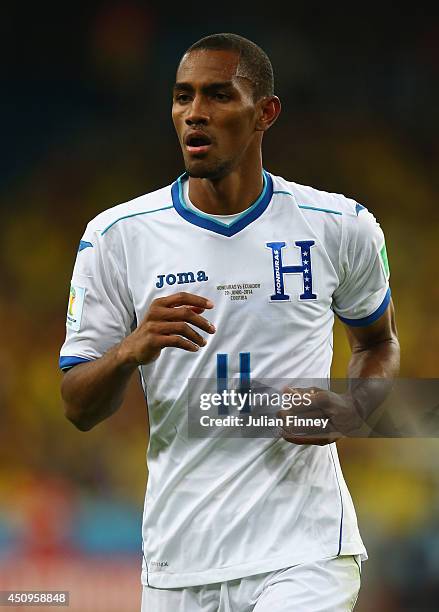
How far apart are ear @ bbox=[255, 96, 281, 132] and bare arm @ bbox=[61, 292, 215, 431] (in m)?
0.78

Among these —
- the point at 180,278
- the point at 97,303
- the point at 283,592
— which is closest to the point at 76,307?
the point at 97,303

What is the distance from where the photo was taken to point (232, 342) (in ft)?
10.1

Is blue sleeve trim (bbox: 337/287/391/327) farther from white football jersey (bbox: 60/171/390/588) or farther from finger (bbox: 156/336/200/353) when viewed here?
finger (bbox: 156/336/200/353)

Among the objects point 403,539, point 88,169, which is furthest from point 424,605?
point 88,169

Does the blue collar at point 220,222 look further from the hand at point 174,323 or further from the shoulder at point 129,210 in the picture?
the hand at point 174,323

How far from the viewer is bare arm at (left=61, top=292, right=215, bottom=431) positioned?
105 inches

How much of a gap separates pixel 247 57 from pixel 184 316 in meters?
0.92

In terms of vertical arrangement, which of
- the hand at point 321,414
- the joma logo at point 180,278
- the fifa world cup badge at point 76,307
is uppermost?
the joma logo at point 180,278

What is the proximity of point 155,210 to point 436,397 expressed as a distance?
226 cm

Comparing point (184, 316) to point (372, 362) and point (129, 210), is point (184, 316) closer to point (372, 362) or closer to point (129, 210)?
point (129, 210)

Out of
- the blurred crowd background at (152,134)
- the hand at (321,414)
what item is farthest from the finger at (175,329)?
the blurred crowd background at (152,134)

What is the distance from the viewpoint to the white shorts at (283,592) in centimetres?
280

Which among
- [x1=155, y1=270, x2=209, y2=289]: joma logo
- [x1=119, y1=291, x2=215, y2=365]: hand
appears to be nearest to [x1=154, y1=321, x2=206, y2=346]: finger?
[x1=119, y1=291, x2=215, y2=365]: hand

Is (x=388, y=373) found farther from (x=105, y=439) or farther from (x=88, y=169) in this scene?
(x=88, y=169)
